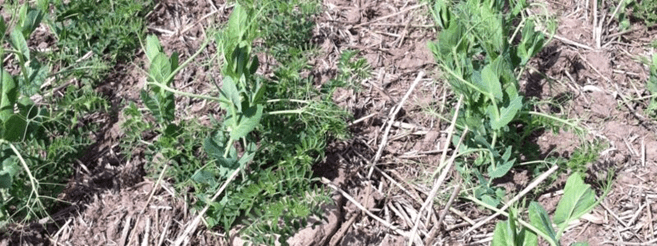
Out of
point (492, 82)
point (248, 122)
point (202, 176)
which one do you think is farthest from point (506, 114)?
point (202, 176)

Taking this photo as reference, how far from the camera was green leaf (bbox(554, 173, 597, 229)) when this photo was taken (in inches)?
74.7

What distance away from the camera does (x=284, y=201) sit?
7.66 feet

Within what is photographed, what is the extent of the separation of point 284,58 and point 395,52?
0.47m

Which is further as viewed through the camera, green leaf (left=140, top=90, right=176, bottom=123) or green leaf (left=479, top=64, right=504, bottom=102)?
green leaf (left=140, top=90, right=176, bottom=123)

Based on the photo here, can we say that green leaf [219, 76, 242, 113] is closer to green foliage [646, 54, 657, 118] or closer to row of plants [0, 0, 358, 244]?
row of plants [0, 0, 358, 244]

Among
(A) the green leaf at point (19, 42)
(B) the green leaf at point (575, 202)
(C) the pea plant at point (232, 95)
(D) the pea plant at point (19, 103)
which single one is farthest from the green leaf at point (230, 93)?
(B) the green leaf at point (575, 202)

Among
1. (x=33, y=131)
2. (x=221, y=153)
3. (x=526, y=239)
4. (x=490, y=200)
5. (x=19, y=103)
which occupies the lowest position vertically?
(x=490, y=200)

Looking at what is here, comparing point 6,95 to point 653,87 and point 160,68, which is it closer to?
point 160,68

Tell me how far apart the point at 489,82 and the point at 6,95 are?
1.46 meters

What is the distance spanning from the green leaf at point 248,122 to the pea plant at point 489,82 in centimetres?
58

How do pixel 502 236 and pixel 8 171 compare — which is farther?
pixel 8 171

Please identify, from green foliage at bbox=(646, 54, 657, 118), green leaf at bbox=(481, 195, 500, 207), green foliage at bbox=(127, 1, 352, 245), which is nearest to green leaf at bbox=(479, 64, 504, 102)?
green leaf at bbox=(481, 195, 500, 207)

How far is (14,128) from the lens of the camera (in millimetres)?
2199

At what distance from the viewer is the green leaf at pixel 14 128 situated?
217 cm
